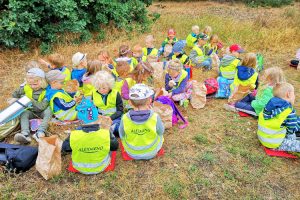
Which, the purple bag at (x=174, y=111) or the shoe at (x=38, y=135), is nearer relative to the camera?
the shoe at (x=38, y=135)

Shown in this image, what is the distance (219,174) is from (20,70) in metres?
5.97

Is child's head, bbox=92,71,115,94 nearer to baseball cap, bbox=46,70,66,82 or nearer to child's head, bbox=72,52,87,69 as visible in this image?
baseball cap, bbox=46,70,66,82

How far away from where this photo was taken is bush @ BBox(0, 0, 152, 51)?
7.25m

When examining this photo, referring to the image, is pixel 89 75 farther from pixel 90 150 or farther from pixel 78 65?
pixel 90 150

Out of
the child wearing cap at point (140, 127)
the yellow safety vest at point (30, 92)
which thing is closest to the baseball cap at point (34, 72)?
the yellow safety vest at point (30, 92)

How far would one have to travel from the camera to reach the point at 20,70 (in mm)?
7449

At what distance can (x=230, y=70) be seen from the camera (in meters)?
6.63

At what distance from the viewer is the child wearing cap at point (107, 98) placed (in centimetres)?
452

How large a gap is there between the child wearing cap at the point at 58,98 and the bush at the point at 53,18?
10.2ft

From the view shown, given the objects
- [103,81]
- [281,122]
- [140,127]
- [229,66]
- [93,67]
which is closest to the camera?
[140,127]

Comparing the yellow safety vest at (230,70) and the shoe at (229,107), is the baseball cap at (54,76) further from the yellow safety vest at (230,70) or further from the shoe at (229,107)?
the yellow safety vest at (230,70)

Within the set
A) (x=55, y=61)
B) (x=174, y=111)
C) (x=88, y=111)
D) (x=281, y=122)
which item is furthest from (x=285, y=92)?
(x=55, y=61)

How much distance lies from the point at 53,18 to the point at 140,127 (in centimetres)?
607

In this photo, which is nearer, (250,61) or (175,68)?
(175,68)
